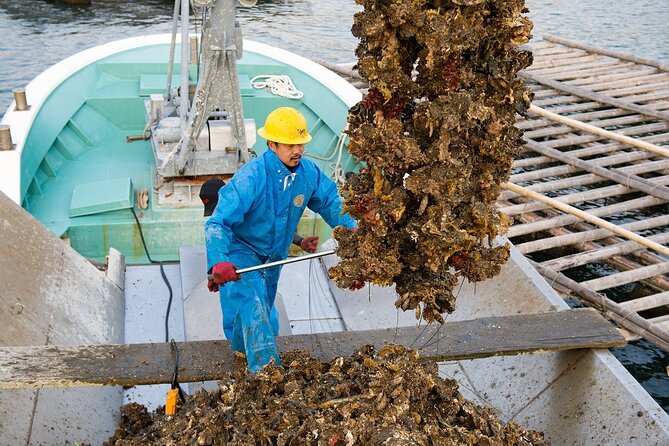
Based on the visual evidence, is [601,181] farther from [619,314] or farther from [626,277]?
[619,314]

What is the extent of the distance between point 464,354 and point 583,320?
2.82 feet

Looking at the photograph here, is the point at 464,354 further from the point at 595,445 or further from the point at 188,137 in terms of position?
the point at 188,137

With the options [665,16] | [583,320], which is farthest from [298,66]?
[665,16]

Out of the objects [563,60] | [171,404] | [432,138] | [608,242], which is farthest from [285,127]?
[563,60]

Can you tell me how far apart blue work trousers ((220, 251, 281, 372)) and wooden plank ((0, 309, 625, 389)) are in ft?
0.59

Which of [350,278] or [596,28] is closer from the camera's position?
[350,278]

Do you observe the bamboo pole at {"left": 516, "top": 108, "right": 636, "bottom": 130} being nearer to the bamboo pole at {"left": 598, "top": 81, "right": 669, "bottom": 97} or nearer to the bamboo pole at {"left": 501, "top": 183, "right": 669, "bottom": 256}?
the bamboo pole at {"left": 598, "top": 81, "right": 669, "bottom": 97}

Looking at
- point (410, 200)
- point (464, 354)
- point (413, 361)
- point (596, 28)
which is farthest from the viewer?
point (596, 28)

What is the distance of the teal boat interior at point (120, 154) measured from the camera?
6.20 metres

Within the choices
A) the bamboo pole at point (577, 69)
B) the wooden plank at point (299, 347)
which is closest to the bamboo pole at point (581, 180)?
the bamboo pole at point (577, 69)

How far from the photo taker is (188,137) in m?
6.06

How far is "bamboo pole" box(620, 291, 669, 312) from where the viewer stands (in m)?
6.43

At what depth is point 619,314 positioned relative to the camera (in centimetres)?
631

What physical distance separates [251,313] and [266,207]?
2.52ft
